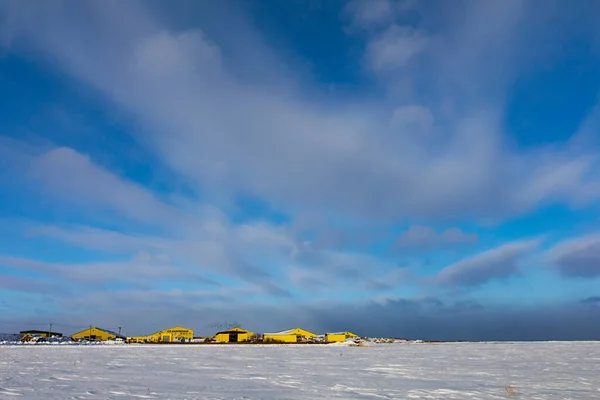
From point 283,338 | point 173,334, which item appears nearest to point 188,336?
point 173,334

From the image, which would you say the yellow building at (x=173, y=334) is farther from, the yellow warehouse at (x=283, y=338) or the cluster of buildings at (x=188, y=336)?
the yellow warehouse at (x=283, y=338)

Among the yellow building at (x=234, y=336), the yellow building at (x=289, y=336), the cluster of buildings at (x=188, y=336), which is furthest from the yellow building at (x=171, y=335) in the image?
the yellow building at (x=289, y=336)

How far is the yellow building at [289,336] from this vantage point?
110287 millimetres

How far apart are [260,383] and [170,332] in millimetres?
110402

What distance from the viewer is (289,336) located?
111750mm

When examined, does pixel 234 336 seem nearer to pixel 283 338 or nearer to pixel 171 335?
pixel 283 338

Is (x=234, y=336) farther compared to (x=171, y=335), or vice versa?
(x=171, y=335)

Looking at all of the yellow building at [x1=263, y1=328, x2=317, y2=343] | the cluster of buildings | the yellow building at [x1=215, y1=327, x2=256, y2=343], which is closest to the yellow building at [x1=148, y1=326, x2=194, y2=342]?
the cluster of buildings

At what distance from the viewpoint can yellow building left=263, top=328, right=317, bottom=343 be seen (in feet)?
362

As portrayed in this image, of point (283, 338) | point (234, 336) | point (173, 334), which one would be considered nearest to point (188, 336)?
point (173, 334)

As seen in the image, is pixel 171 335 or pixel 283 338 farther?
pixel 171 335

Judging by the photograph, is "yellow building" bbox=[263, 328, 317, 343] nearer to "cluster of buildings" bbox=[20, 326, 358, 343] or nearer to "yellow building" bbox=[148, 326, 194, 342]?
"cluster of buildings" bbox=[20, 326, 358, 343]

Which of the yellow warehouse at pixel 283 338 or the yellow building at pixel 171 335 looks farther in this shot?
the yellow building at pixel 171 335

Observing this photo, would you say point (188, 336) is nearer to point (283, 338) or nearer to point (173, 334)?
point (173, 334)
